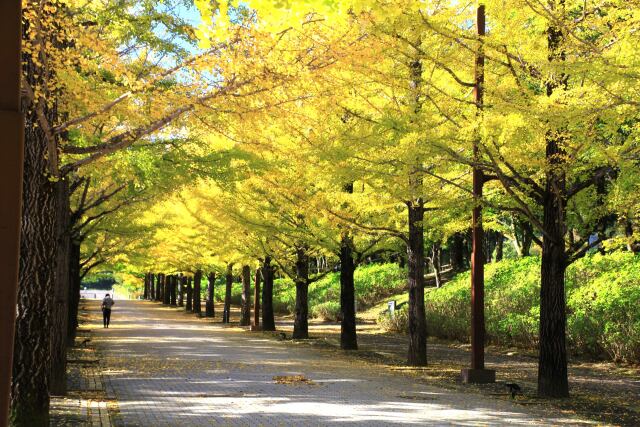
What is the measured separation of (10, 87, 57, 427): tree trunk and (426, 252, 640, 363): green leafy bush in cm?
1392

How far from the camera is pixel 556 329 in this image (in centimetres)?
1271

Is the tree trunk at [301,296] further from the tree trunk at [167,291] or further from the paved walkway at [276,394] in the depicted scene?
the tree trunk at [167,291]

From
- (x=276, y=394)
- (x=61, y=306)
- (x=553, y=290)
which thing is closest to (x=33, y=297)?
(x=61, y=306)

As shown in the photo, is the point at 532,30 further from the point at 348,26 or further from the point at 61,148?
the point at 61,148

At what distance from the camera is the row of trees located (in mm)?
7262

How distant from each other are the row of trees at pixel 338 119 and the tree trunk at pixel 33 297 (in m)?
0.02

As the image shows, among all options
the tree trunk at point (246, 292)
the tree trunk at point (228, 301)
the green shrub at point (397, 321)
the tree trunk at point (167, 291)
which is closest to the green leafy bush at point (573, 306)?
the green shrub at point (397, 321)

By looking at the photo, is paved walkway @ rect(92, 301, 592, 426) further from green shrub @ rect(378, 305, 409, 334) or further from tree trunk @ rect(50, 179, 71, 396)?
green shrub @ rect(378, 305, 409, 334)

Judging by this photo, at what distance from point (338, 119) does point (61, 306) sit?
28.5 ft

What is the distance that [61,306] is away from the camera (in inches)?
450

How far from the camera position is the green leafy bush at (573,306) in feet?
59.8

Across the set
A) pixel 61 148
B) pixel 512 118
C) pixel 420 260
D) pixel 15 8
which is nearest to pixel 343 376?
pixel 420 260

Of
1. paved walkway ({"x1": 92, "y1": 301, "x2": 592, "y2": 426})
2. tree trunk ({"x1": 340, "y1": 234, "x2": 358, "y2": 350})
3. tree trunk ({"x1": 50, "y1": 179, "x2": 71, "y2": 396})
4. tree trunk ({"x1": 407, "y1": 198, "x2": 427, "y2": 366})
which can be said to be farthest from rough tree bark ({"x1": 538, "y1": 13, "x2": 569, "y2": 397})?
tree trunk ({"x1": 340, "y1": 234, "x2": 358, "y2": 350})

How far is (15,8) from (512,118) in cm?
990
